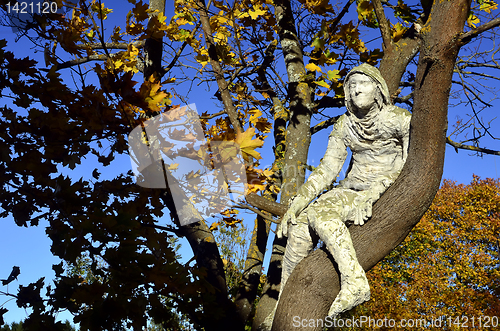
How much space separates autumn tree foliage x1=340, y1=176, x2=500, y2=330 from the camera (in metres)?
12.5

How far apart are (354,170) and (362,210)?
51cm

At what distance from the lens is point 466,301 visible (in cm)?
1344

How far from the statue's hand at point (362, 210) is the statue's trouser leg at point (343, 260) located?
0.51 feet

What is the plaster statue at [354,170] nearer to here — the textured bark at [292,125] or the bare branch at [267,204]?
the bare branch at [267,204]

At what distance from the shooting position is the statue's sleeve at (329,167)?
3363 mm

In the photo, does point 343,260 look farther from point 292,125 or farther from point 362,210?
point 292,125

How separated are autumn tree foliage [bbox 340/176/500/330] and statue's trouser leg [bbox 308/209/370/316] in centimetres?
1011

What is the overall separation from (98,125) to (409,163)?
97.5 inches

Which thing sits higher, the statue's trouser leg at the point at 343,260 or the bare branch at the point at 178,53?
the bare branch at the point at 178,53

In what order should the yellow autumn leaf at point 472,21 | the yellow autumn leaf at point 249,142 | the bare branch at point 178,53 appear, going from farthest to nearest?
the bare branch at point 178,53
the yellow autumn leaf at point 472,21
the yellow autumn leaf at point 249,142

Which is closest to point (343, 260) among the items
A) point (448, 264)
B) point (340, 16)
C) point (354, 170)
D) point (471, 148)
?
point (354, 170)

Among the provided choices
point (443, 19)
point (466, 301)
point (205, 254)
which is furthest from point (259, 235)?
point (466, 301)

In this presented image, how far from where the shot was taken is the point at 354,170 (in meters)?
3.41

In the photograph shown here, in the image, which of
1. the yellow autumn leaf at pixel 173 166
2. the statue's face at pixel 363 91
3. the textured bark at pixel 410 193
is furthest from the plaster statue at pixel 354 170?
the yellow autumn leaf at pixel 173 166
